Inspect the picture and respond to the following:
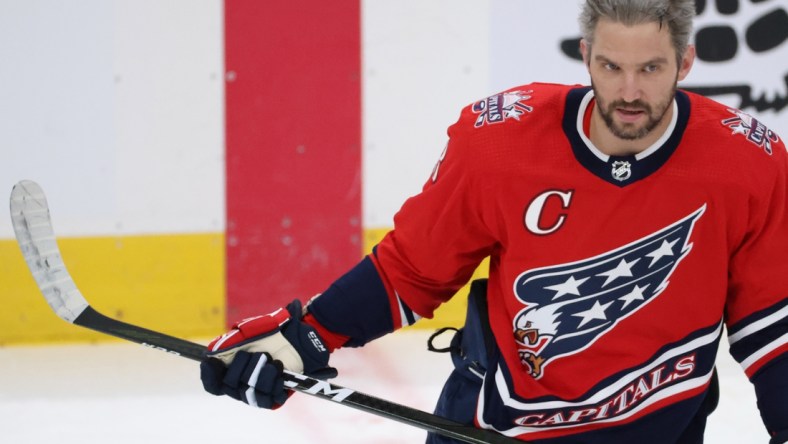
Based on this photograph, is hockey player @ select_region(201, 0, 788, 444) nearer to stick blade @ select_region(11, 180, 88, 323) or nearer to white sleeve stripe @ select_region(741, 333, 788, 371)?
white sleeve stripe @ select_region(741, 333, 788, 371)

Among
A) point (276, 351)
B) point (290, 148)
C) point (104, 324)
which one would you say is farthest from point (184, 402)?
point (276, 351)

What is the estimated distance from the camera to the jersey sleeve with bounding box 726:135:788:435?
4.87 feet

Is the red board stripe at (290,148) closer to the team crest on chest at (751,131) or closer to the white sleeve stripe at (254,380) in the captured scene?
the white sleeve stripe at (254,380)

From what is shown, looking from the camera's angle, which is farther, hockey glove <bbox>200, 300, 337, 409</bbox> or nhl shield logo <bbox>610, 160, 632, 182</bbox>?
hockey glove <bbox>200, 300, 337, 409</bbox>

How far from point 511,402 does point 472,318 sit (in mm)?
138

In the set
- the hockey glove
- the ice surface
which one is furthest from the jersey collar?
the ice surface

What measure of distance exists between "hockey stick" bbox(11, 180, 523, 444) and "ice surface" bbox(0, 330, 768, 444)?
2.64 feet

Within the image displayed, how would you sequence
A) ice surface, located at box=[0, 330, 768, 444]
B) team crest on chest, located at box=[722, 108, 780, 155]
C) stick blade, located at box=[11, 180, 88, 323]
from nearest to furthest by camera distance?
1. team crest on chest, located at box=[722, 108, 780, 155]
2. stick blade, located at box=[11, 180, 88, 323]
3. ice surface, located at box=[0, 330, 768, 444]

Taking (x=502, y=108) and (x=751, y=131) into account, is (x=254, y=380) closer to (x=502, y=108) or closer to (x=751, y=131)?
(x=502, y=108)

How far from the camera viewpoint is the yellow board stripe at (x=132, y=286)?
10.7 ft

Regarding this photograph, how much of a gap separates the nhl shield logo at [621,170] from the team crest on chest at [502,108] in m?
0.15

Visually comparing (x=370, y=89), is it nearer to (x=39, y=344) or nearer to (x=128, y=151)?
(x=128, y=151)

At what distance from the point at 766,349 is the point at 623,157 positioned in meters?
0.33

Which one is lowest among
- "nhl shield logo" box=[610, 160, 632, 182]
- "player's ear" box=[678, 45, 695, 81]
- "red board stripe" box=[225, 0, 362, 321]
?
"red board stripe" box=[225, 0, 362, 321]
